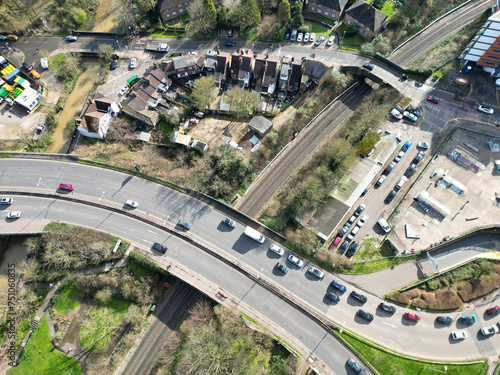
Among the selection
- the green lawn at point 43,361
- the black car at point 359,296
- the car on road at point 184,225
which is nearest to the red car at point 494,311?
the black car at point 359,296

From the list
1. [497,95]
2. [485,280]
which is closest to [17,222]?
[485,280]

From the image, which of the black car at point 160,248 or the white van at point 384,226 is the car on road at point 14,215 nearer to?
the black car at point 160,248

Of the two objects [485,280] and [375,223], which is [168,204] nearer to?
[375,223]

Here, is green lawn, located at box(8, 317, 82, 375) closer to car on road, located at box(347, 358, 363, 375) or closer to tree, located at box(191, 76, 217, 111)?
car on road, located at box(347, 358, 363, 375)

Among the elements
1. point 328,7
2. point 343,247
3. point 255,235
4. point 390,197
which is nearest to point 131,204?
point 255,235

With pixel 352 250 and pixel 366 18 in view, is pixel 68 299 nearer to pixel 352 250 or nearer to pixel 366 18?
pixel 352 250
